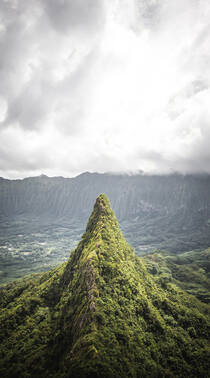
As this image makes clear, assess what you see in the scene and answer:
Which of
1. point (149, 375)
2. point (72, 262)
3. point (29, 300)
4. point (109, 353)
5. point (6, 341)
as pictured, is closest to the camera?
point (109, 353)

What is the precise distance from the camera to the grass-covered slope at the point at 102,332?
24438mm

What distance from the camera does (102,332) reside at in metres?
25.9

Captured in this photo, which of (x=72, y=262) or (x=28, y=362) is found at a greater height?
(x=72, y=262)

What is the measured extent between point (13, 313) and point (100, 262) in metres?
22.2

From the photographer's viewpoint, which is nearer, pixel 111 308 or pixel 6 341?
pixel 111 308

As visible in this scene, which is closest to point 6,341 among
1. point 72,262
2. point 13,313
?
point 13,313

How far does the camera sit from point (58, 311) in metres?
37.0

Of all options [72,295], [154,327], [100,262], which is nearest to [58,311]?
[72,295]

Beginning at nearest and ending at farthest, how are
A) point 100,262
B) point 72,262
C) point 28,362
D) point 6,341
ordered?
point 28,362
point 6,341
point 100,262
point 72,262

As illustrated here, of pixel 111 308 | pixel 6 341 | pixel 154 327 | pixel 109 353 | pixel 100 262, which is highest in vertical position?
pixel 100 262

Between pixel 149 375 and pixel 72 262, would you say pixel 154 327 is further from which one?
pixel 72 262

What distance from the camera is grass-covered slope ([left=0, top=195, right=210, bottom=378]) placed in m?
24.4

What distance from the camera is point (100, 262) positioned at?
121 feet

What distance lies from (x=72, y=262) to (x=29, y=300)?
12891 millimetres
